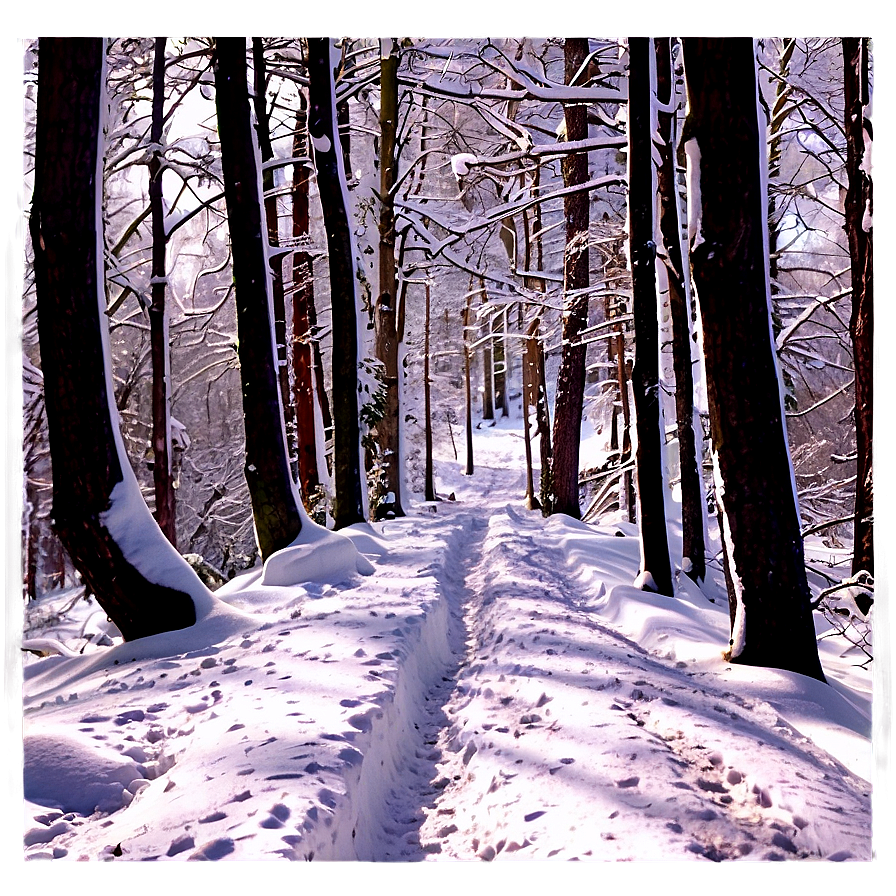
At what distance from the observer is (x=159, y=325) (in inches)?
508

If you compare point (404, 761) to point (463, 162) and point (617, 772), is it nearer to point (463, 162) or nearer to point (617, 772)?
point (617, 772)

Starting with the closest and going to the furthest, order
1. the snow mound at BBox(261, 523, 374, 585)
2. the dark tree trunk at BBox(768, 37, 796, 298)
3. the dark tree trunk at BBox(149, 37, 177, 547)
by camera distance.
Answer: the snow mound at BBox(261, 523, 374, 585), the dark tree trunk at BBox(768, 37, 796, 298), the dark tree trunk at BBox(149, 37, 177, 547)

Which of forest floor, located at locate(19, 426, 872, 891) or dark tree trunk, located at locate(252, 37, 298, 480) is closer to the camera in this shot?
forest floor, located at locate(19, 426, 872, 891)

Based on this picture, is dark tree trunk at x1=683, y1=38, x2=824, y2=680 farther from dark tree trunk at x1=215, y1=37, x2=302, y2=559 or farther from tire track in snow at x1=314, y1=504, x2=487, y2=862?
dark tree trunk at x1=215, y1=37, x2=302, y2=559

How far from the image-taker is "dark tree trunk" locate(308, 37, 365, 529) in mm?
11422

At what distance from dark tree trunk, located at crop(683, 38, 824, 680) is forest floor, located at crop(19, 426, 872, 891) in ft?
1.23

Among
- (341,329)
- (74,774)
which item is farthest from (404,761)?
(341,329)

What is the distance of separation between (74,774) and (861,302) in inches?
303

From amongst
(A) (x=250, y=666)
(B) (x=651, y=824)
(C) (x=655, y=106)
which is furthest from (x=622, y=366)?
(B) (x=651, y=824)

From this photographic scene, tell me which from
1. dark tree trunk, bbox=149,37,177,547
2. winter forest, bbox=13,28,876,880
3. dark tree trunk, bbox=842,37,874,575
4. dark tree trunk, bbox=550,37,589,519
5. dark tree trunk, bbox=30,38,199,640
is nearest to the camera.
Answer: winter forest, bbox=13,28,876,880

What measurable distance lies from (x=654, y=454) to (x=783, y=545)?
321cm

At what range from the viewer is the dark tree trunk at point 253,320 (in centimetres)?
805

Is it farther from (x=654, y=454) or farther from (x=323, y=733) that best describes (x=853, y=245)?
(x=323, y=733)

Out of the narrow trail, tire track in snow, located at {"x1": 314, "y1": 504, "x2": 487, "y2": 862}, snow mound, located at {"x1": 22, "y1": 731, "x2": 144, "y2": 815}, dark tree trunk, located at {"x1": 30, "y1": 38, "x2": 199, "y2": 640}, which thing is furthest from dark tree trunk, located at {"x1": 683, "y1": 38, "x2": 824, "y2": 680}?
dark tree trunk, located at {"x1": 30, "y1": 38, "x2": 199, "y2": 640}
